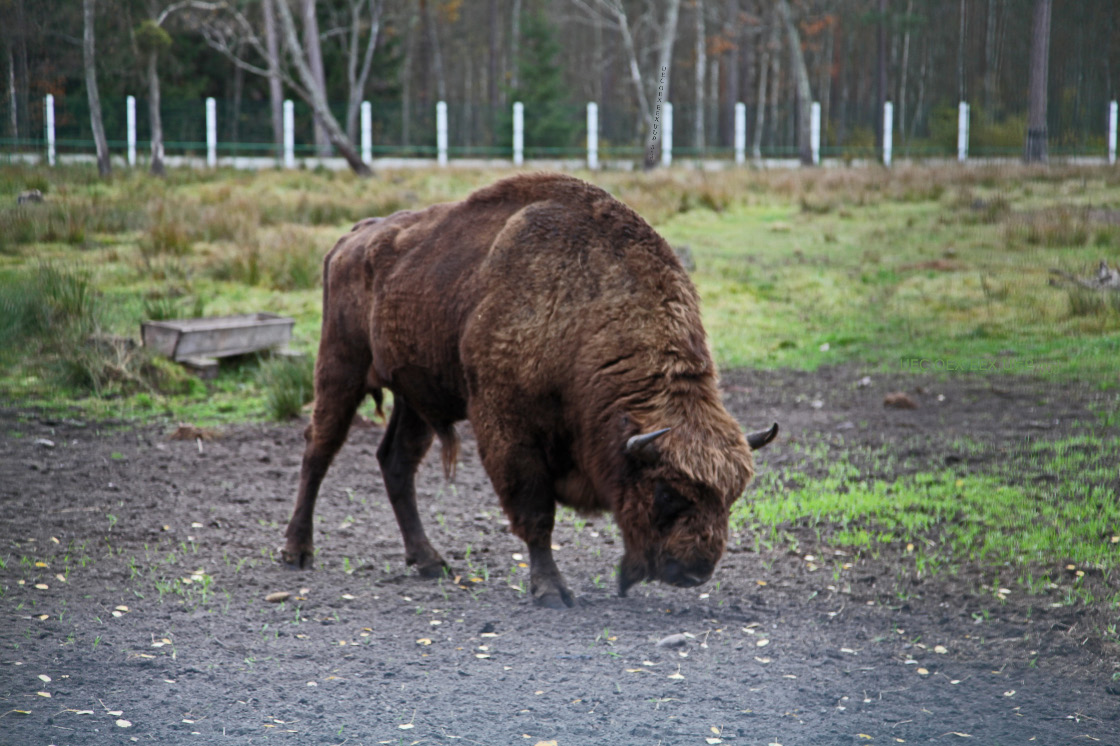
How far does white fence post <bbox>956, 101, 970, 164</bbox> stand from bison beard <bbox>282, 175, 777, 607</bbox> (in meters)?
5.58

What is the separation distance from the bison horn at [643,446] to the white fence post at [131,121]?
1560 cm

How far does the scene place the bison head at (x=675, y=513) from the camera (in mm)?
3943

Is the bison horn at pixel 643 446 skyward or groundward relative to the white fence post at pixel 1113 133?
groundward

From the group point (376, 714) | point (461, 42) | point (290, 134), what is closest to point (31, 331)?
point (376, 714)

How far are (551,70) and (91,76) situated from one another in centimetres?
2831

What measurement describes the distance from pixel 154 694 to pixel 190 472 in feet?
11.1

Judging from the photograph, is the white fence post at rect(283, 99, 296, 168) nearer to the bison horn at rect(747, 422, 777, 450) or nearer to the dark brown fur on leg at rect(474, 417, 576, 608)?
the dark brown fur on leg at rect(474, 417, 576, 608)

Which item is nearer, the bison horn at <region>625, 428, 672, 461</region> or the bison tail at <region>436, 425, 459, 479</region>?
the bison horn at <region>625, 428, 672, 461</region>

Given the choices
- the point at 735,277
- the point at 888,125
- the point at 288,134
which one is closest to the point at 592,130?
the point at 288,134

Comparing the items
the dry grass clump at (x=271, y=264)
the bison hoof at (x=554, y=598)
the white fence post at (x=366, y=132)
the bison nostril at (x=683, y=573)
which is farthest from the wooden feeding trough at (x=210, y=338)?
the white fence post at (x=366, y=132)

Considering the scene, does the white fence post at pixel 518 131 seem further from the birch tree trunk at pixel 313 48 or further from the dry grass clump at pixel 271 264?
the dry grass clump at pixel 271 264

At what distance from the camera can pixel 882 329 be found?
10.8 metres

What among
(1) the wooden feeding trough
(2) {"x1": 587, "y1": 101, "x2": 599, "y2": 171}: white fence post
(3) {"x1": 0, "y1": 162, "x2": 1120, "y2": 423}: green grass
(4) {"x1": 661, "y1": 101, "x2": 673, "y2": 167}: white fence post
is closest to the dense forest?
(4) {"x1": 661, "y1": 101, "x2": 673, "y2": 167}: white fence post

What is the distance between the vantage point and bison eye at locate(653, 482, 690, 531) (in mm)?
3991
